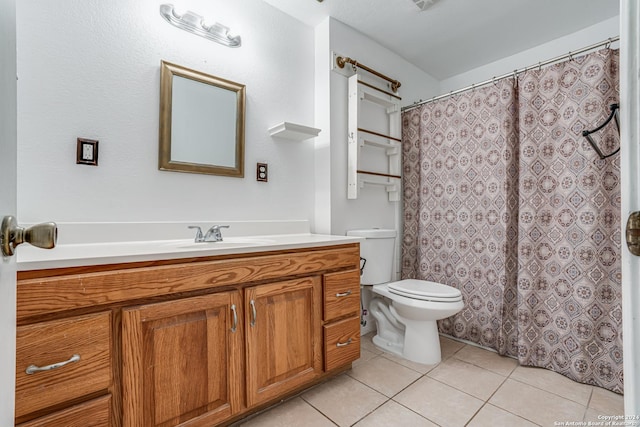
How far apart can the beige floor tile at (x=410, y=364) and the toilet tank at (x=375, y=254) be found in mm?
488

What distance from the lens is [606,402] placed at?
1479mm

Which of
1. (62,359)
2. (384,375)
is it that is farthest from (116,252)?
(384,375)

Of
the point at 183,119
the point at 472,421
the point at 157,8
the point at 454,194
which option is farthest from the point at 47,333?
the point at 454,194

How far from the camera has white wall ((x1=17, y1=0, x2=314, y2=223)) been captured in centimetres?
127

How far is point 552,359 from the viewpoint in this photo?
1.77 m

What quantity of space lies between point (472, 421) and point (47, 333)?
168 centimetres

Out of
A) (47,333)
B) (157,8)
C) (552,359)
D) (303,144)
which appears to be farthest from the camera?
(303,144)

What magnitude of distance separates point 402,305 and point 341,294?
0.49 meters

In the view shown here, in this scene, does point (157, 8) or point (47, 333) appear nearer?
point (47, 333)

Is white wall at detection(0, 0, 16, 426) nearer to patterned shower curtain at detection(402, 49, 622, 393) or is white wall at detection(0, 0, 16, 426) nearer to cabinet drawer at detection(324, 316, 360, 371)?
cabinet drawer at detection(324, 316, 360, 371)

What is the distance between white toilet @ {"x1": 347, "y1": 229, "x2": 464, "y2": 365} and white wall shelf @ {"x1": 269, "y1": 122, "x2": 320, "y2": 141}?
762mm

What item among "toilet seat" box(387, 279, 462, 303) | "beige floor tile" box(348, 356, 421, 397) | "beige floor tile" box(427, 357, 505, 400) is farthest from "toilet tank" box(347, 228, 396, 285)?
"beige floor tile" box(427, 357, 505, 400)

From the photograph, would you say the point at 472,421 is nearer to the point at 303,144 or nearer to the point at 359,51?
the point at 303,144

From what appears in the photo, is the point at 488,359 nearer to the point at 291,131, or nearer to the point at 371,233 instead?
the point at 371,233
